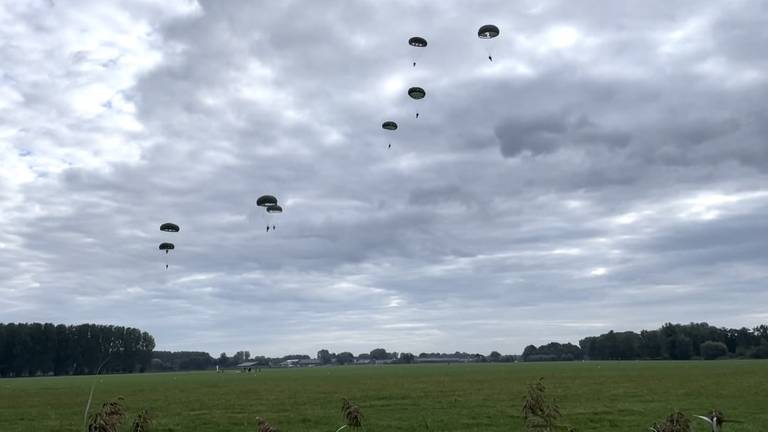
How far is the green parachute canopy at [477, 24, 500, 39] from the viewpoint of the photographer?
45919 millimetres

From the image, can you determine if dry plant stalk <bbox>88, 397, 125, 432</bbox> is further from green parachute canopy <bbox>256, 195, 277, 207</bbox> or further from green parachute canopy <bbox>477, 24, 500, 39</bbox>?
green parachute canopy <bbox>256, 195, 277, 207</bbox>

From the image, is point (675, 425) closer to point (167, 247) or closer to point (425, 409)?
point (425, 409)

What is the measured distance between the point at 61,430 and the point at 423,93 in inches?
1262

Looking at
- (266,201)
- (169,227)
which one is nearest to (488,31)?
(266,201)

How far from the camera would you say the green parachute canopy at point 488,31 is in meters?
45.9

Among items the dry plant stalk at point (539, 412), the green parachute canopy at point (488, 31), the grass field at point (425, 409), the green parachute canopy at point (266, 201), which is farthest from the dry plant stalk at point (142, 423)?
the green parachute canopy at point (266, 201)

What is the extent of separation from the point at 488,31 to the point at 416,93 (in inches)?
271

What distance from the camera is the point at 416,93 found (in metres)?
49.5

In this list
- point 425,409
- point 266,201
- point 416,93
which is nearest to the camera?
point 425,409

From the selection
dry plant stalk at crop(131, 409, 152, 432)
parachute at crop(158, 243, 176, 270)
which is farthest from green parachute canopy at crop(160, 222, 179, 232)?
dry plant stalk at crop(131, 409, 152, 432)

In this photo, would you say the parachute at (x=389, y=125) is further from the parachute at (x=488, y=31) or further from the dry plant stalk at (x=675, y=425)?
the dry plant stalk at (x=675, y=425)

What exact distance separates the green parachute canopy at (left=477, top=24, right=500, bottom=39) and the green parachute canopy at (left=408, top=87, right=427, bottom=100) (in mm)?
6224

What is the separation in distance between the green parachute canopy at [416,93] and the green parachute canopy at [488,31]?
245 inches

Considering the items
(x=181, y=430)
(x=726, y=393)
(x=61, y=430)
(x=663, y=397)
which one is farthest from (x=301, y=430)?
(x=726, y=393)
